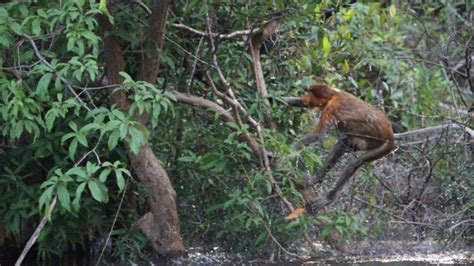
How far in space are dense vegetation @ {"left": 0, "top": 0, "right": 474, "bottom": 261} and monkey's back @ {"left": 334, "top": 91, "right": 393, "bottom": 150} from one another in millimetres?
328

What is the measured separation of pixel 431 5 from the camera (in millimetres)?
12836

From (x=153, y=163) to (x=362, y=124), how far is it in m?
1.97

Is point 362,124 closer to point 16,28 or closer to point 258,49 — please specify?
point 258,49

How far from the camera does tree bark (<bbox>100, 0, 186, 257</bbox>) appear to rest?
299 inches

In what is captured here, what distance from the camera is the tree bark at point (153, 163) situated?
761 cm

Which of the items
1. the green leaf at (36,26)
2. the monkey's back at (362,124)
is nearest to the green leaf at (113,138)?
the green leaf at (36,26)

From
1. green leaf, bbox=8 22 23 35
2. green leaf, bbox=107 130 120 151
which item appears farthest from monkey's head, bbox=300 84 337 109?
green leaf, bbox=8 22 23 35

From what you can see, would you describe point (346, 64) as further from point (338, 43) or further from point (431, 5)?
point (431, 5)

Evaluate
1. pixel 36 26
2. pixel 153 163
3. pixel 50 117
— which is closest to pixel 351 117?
pixel 153 163

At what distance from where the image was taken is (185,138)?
855cm

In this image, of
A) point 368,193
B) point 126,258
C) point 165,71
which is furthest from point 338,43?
point 126,258

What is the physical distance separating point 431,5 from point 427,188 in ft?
13.6

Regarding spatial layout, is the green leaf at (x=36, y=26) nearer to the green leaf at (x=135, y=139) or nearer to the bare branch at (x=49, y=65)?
the bare branch at (x=49, y=65)

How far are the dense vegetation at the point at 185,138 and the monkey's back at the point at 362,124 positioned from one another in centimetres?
33
